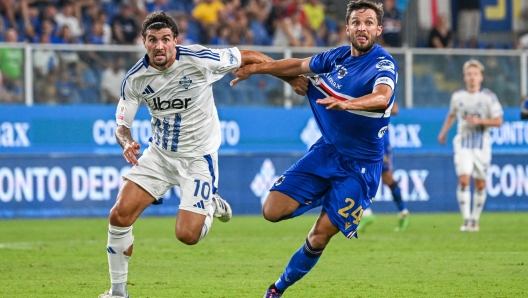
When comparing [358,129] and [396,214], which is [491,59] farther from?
[358,129]

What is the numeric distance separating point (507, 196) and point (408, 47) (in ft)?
12.4

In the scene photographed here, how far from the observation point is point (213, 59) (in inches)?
344

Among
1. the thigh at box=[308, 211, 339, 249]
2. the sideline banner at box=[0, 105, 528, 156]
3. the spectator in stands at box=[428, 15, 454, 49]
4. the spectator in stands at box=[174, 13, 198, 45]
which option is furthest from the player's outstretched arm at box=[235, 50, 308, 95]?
the spectator in stands at box=[428, 15, 454, 49]

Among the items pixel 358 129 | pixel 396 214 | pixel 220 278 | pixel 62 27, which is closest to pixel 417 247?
pixel 220 278

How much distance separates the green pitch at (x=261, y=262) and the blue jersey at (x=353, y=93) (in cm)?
142

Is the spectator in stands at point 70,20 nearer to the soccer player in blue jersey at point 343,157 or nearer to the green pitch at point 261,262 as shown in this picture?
the green pitch at point 261,262

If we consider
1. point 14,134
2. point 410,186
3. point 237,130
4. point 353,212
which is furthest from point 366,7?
point 410,186

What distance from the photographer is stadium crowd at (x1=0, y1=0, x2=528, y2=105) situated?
18.3 meters

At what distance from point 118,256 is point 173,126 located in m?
1.28

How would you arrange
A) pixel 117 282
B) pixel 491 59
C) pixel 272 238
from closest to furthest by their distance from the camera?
pixel 117 282
pixel 272 238
pixel 491 59

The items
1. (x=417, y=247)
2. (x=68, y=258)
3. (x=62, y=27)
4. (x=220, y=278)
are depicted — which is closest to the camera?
(x=220, y=278)

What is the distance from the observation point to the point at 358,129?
8203mm

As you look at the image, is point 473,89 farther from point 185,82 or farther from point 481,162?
point 185,82

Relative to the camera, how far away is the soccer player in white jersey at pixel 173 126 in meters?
8.26
